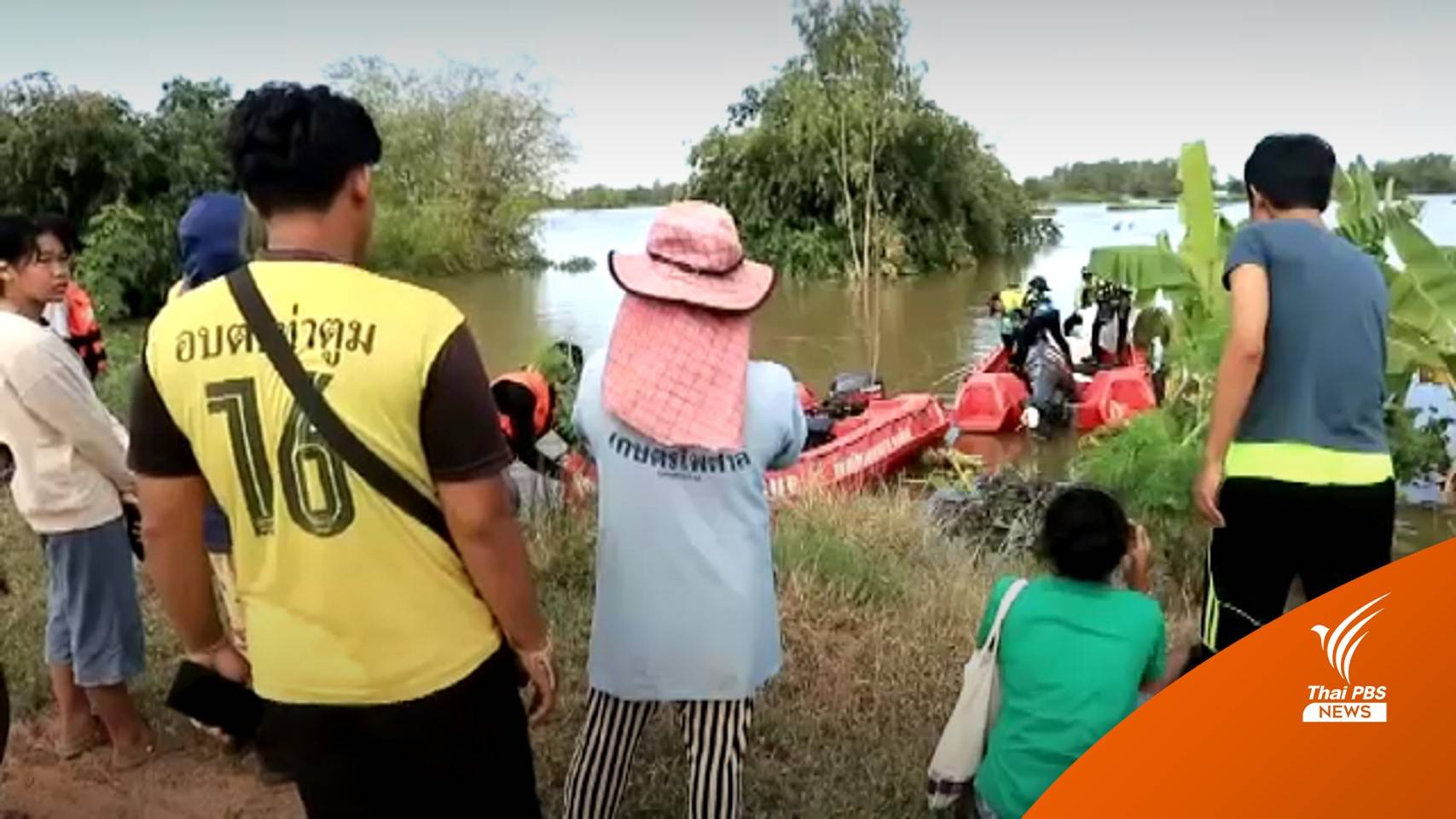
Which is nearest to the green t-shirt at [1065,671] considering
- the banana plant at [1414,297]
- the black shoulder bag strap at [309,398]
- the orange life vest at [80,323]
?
the black shoulder bag strap at [309,398]

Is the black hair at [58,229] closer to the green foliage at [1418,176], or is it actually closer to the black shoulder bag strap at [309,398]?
the black shoulder bag strap at [309,398]

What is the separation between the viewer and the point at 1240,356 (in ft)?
8.91

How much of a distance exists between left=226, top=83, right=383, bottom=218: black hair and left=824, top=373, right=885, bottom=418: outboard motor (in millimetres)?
8886

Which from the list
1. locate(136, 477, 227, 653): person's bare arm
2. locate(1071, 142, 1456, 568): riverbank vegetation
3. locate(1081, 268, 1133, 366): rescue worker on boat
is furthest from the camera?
locate(1081, 268, 1133, 366): rescue worker on boat

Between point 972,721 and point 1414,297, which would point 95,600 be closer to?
point 972,721

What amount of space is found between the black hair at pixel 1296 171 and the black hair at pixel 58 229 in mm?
2952

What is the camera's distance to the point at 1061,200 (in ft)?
144

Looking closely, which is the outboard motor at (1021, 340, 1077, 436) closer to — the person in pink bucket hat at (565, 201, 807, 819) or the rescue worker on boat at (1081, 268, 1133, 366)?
the rescue worker on boat at (1081, 268, 1133, 366)

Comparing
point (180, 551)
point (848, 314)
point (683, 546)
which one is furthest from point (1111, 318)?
point (180, 551)

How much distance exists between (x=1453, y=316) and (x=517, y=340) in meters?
14.0

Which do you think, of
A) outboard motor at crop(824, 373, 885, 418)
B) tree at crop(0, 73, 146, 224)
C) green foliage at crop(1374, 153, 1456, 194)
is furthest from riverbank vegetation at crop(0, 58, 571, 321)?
green foliage at crop(1374, 153, 1456, 194)

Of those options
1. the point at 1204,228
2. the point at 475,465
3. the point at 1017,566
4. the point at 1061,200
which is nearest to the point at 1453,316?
the point at 1204,228

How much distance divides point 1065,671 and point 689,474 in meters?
0.87

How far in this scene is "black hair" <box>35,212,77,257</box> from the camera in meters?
3.32
